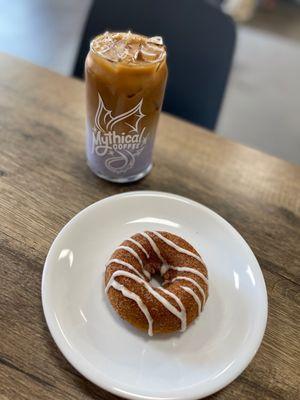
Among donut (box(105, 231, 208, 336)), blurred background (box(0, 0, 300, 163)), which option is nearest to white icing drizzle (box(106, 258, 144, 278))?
donut (box(105, 231, 208, 336))

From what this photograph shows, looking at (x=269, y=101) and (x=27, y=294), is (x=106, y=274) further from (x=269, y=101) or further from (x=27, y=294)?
(x=269, y=101)

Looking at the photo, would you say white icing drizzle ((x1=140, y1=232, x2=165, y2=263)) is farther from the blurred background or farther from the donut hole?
the blurred background

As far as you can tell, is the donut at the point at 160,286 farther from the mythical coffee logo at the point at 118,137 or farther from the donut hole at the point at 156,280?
the mythical coffee logo at the point at 118,137

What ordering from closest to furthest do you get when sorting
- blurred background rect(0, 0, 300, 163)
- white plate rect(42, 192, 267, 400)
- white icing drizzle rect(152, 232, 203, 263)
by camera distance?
1. white plate rect(42, 192, 267, 400)
2. white icing drizzle rect(152, 232, 203, 263)
3. blurred background rect(0, 0, 300, 163)

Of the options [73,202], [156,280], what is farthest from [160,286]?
[73,202]

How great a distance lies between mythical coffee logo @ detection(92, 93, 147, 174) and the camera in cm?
69

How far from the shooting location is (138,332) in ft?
1.91

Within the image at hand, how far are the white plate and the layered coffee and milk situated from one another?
0.32 ft

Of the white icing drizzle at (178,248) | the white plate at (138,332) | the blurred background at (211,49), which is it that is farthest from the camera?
the blurred background at (211,49)

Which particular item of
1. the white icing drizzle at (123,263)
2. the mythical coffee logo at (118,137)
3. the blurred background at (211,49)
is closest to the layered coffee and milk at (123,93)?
the mythical coffee logo at (118,137)

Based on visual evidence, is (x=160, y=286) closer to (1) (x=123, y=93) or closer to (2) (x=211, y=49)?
(1) (x=123, y=93)

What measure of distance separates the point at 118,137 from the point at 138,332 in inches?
13.6

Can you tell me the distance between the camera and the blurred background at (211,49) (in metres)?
1.12

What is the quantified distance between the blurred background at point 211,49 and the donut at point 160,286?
2.02 ft
